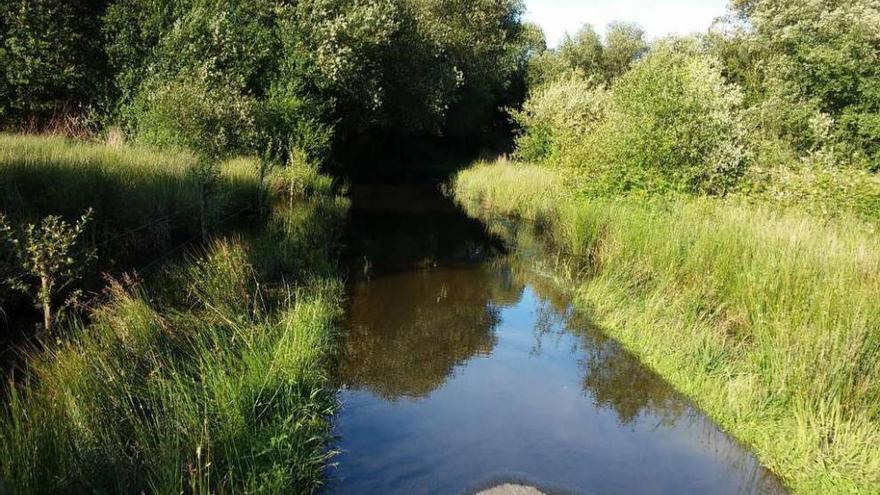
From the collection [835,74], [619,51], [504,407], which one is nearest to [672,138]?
[504,407]

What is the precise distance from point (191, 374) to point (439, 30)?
27.3 m

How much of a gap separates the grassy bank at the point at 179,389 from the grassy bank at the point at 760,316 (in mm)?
3935

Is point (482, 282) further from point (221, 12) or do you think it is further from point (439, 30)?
point (439, 30)

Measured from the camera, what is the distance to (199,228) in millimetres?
10953

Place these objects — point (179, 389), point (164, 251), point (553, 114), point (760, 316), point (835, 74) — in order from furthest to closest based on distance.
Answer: point (553, 114) < point (835, 74) < point (164, 251) < point (760, 316) < point (179, 389)

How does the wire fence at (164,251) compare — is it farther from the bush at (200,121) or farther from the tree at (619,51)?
the tree at (619,51)

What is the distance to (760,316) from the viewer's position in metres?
6.99

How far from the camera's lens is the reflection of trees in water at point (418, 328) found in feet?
25.1

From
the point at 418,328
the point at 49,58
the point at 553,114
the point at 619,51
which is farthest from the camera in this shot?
the point at 619,51

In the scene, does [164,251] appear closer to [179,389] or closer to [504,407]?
[179,389]

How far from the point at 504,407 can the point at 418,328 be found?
8.36 feet

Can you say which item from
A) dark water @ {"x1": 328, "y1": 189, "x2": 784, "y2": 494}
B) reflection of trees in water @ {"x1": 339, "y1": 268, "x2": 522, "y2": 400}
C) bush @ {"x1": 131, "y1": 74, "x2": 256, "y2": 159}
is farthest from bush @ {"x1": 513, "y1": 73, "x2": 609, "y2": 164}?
dark water @ {"x1": 328, "y1": 189, "x2": 784, "y2": 494}

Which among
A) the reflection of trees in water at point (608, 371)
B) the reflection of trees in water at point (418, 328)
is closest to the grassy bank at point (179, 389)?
the reflection of trees in water at point (418, 328)

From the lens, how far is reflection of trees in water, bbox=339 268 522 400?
7652 millimetres
